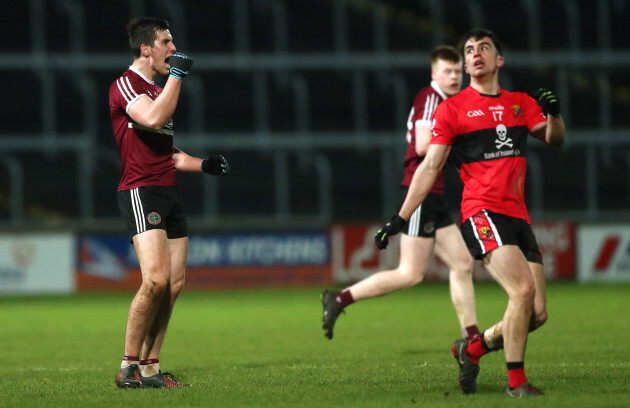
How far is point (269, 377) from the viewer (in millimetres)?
7422

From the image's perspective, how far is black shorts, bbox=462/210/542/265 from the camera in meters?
6.15

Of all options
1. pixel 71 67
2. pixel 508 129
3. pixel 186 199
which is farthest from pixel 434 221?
pixel 71 67

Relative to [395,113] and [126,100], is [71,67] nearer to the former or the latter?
[395,113]

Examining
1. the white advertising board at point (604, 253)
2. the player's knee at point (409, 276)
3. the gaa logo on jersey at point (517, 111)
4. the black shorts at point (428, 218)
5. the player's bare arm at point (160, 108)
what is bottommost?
the white advertising board at point (604, 253)

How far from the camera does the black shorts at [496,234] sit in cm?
615

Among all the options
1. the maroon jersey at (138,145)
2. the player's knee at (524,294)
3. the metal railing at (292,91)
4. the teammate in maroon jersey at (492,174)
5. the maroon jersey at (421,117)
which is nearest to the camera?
the player's knee at (524,294)

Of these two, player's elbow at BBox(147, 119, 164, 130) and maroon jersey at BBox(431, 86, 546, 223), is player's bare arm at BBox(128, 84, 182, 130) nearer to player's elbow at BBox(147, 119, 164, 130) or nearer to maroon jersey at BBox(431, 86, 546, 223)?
player's elbow at BBox(147, 119, 164, 130)

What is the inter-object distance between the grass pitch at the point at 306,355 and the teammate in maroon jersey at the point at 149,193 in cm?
37

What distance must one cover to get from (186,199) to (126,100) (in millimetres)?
13696

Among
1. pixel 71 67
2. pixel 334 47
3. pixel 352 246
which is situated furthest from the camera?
pixel 334 47

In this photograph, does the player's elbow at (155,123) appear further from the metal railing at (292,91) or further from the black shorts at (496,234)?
the metal railing at (292,91)

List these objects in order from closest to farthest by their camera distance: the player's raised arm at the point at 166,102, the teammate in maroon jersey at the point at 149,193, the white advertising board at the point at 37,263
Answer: the player's raised arm at the point at 166,102
the teammate in maroon jersey at the point at 149,193
the white advertising board at the point at 37,263

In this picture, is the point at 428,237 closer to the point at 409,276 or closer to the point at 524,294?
the point at 409,276

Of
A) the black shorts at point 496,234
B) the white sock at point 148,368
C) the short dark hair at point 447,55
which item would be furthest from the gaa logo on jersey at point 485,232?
the short dark hair at point 447,55
